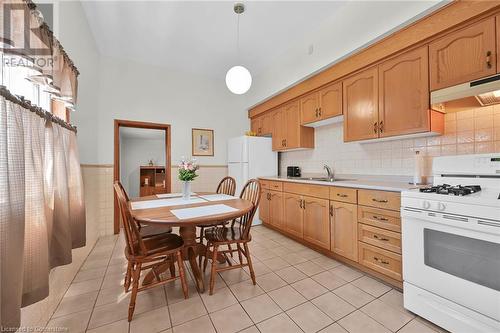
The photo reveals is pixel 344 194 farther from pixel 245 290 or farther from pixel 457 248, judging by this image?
pixel 245 290

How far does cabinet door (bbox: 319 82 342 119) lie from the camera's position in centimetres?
258

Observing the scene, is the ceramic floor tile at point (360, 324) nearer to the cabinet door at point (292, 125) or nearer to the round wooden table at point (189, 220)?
the round wooden table at point (189, 220)

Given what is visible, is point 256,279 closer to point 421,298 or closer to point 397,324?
point 397,324

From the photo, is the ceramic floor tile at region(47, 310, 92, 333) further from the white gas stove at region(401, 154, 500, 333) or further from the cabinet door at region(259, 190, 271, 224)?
the cabinet door at region(259, 190, 271, 224)

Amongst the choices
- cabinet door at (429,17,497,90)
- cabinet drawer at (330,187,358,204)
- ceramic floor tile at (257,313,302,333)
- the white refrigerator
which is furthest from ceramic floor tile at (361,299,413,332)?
the white refrigerator

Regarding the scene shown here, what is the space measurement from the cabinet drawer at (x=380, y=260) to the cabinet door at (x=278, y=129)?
82.4 inches

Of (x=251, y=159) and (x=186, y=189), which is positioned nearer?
(x=186, y=189)

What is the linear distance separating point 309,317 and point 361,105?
218cm

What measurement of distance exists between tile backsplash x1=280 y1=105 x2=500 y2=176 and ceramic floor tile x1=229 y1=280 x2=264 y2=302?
6.32ft

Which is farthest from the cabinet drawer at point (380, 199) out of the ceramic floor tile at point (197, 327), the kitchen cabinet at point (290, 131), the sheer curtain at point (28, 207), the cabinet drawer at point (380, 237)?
the sheer curtain at point (28, 207)

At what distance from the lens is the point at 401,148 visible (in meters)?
2.23

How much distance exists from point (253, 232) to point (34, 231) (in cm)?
273

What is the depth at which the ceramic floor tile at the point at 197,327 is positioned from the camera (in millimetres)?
1323

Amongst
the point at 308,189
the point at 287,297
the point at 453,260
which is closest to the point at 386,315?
the point at 453,260
